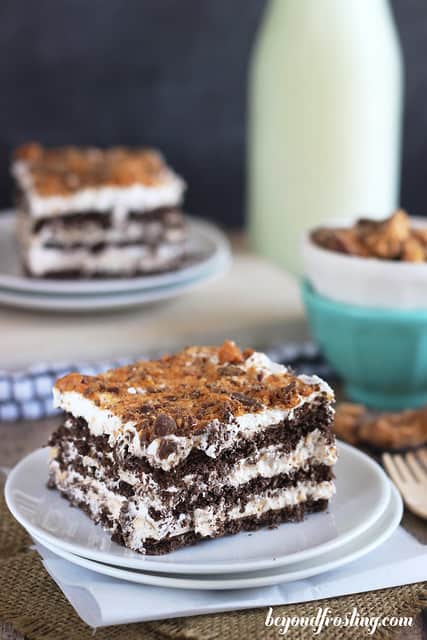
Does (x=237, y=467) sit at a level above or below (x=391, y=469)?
above

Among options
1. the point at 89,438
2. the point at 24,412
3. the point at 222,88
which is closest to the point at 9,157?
the point at 222,88

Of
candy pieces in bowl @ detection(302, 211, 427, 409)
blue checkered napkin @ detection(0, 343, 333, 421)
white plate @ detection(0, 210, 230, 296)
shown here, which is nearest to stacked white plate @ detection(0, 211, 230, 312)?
white plate @ detection(0, 210, 230, 296)

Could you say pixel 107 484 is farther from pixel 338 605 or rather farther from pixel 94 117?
pixel 94 117

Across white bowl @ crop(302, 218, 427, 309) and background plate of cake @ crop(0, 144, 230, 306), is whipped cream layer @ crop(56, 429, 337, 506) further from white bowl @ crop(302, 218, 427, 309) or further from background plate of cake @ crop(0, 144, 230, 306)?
background plate of cake @ crop(0, 144, 230, 306)

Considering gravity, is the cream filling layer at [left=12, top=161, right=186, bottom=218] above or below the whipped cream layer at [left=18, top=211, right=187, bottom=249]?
above

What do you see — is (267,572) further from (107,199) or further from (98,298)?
(107,199)

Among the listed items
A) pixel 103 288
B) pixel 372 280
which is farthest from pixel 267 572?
pixel 103 288
